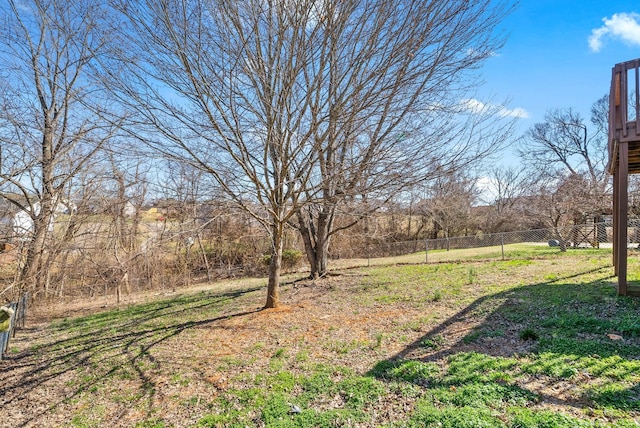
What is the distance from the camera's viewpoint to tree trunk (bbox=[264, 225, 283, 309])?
17.8 feet

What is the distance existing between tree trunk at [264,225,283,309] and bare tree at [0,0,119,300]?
438 centimetres

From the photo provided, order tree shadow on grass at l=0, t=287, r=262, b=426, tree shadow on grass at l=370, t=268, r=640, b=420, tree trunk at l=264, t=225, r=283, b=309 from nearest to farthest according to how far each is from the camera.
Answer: tree shadow on grass at l=370, t=268, r=640, b=420 < tree shadow on grass at l=0, t=287, r=262, b=426 < tree trunk at l=264, t=225, r=283, b=309

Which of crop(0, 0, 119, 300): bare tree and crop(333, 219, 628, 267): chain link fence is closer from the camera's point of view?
crop(0, 0, 119, 300): bare tree

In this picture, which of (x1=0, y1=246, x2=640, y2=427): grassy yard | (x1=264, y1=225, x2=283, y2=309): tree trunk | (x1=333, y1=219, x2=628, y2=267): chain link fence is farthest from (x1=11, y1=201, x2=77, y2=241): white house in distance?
(x1=333, y1=219, x2=628, y2=267): chain link fence

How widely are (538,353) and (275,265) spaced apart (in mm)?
3803

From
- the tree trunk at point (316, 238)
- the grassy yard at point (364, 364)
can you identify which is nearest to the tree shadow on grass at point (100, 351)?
the grassy yard at point (364, 364)

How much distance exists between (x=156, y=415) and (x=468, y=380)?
2609 millimetres

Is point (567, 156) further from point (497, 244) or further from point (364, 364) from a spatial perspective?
point (364, 364)

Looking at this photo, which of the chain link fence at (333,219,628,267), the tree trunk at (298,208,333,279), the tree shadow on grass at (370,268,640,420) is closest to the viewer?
the tree shadow on grass at (370,268,640,420)

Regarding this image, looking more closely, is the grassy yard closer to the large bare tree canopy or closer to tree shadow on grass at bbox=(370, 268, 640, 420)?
tree shadow on grass at bbox=(370, 268, 640, 420)

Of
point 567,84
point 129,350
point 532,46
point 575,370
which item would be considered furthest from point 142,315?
point 567,84

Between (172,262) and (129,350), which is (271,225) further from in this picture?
(172,262)

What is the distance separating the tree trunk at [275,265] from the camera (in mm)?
5418

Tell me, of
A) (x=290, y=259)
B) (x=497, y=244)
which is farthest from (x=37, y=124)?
(x=497, y=244)
